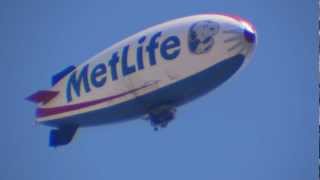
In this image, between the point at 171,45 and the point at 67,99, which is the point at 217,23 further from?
the point at 67,99

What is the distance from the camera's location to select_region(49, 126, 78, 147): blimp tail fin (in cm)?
3728

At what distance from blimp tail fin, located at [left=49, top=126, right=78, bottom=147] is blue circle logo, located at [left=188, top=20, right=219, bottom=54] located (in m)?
6.56

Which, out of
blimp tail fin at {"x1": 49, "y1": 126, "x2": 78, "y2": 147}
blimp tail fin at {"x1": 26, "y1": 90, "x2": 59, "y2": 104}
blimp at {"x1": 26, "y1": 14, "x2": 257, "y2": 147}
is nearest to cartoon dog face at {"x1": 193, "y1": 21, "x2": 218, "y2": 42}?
blimp at {"x1": 26, "y1": 14, "x2": 257, "y2": 147}

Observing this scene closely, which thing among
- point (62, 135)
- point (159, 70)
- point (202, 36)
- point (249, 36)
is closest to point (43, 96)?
point (62, 135)

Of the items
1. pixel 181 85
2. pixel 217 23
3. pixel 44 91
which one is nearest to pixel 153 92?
pixel 181 85

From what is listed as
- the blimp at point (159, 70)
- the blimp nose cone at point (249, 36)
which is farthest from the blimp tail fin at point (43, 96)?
the blimp nose cone at point (249, 36)

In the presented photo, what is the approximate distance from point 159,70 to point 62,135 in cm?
586

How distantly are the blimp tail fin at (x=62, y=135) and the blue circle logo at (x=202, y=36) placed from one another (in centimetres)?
656

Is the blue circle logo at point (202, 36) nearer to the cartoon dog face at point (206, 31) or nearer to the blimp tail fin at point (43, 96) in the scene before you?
the cartoon dog face at point (206, 31)

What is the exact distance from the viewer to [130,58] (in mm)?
34344

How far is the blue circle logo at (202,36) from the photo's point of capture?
3294 centimetres

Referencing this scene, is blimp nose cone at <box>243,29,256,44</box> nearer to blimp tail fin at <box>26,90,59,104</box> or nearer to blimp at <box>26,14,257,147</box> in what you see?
blimp at <box>26,14,257,147</box>

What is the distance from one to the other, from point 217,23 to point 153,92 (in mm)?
3132

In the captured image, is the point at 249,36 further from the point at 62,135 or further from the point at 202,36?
the point at 62,135
